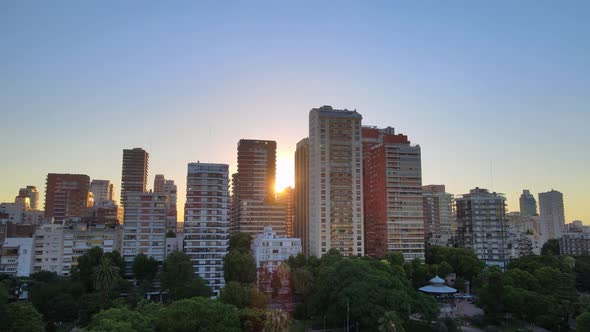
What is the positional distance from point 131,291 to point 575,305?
241ft

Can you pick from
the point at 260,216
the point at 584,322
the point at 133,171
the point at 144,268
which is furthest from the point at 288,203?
the point at 584,322

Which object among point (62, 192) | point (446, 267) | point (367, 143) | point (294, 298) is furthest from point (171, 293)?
point (62, 192)

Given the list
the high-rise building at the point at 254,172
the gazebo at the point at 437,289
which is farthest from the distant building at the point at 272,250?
the high-rise building at the point at 254,172

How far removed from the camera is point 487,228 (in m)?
124

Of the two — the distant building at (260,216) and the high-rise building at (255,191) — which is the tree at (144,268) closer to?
the high-rise building at (255,191)

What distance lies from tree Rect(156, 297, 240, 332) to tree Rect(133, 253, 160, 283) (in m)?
41.6

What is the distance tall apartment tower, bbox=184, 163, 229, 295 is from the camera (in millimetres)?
89250

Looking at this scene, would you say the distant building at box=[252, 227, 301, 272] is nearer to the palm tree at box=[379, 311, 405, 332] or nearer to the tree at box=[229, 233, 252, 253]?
the tree at box=[229, 233, 252, 253]

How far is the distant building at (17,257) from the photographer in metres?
86.1

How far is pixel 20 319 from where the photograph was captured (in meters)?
47.4

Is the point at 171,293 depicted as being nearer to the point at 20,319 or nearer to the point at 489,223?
the point at 20,319

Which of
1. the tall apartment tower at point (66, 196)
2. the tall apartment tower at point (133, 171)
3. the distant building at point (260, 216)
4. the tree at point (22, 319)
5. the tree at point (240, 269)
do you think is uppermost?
the tall apartment tower at point (133, 171)

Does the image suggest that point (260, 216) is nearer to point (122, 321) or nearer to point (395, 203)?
point (395, 203)

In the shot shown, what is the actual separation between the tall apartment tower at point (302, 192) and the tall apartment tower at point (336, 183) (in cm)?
2034
